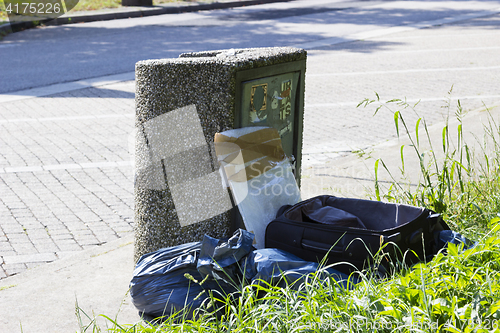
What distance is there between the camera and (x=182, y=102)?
119 inches

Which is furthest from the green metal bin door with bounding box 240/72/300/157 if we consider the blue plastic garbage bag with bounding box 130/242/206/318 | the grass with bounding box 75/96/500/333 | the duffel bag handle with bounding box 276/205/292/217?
the grass with bounding box 75/96/500/333

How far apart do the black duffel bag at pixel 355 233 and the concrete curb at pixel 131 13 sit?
13.7m

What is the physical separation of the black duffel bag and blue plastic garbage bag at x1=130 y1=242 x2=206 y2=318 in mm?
447

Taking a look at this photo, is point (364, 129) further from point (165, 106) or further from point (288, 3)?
point (288, 3)

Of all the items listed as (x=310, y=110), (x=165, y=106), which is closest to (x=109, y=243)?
(x=165, y=106)

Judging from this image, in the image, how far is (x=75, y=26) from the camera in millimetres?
15977

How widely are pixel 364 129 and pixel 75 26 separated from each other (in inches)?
472

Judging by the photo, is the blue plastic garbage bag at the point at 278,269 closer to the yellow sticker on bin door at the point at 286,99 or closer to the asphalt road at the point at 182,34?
the yellow sticker on bin door at the point at 286,99

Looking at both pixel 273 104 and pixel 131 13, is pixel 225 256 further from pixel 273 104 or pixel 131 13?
pixel 131 13

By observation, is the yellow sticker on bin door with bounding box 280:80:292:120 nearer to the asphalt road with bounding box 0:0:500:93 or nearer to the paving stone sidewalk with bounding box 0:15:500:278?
the paving stone sidewalk with bounding box 0:15:500:278

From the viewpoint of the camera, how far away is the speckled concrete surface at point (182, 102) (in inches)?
116

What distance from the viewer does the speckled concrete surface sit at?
2.96m

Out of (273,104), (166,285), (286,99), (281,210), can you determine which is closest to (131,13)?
(286,99)

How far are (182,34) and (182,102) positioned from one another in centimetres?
1162
